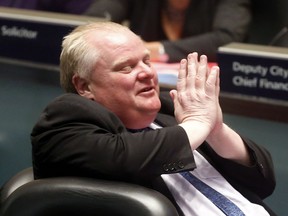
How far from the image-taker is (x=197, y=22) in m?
2.91

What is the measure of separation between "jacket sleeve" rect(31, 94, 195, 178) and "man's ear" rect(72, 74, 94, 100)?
98 mm

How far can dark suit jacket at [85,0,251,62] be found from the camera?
110 inches

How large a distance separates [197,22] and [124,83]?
1459 millimetres

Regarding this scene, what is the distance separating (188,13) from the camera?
9.53ft

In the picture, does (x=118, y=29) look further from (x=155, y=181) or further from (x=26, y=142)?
(x=26, y=142)

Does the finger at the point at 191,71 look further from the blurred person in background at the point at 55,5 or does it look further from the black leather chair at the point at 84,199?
the blurred person in background at the point at 55,5

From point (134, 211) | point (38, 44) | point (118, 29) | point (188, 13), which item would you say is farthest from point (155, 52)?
point (134, 211)

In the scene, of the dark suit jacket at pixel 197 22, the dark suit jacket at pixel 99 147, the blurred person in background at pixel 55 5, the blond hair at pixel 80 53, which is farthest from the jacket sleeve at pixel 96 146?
the blurred person in background at pixel 55 5

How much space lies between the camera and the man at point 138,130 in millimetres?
1361

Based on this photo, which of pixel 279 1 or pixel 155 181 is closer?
pixel 155 181

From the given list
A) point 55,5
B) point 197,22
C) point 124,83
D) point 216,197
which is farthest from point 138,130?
point 55,5

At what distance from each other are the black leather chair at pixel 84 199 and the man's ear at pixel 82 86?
25cm

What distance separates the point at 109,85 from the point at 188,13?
57.3 inches

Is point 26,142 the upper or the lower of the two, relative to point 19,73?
lower
